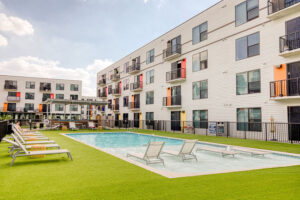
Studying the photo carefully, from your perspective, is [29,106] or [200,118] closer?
[200,118]

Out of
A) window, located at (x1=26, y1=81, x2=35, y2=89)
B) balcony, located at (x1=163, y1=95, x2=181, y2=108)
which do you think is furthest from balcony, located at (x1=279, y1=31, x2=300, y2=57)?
window, located at (x1=26, y1=81, x2=35, y2=89)

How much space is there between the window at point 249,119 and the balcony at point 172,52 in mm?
9748

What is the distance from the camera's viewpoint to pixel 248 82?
1755cm

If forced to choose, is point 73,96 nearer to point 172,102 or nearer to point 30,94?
point 30,94

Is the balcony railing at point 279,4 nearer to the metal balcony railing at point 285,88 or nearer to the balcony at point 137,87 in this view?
the metal balcony railing at point 285,88

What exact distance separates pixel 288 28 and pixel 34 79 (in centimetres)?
5193

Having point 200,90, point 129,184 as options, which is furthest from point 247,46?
point 129,184

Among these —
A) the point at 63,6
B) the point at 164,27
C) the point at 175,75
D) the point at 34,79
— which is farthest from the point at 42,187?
the point at 34,79

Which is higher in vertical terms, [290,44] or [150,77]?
[150,77]

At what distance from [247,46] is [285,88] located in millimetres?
4626

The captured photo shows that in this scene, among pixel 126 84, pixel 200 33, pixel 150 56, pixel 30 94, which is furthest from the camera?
pixel 30 94

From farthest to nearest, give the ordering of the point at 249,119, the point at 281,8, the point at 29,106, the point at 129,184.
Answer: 1. the point at 29,106
2. the point at 249,119
3. the point at 281,8
4. the point at 129,184

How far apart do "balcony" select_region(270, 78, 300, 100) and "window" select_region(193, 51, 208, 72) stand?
24.0ft

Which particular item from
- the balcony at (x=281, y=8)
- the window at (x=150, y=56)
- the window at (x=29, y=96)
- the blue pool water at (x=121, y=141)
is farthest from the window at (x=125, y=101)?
the window at (x=29, y=96)
